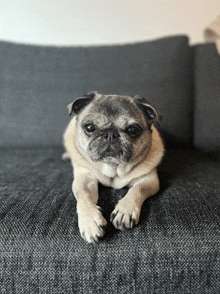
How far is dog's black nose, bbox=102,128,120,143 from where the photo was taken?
3.94 feet

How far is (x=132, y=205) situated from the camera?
3.14ft

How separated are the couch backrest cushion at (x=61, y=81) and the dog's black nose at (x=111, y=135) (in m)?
0.84

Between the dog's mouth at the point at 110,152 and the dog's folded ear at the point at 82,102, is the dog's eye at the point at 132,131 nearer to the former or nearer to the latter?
the dog's mouth at the point at 110,152

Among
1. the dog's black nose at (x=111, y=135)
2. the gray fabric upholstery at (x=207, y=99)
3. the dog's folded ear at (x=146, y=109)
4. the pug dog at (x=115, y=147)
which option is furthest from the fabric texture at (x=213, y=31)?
the dog's black nose at (x=111, y=135)

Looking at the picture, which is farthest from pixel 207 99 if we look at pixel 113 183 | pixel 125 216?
pixel 125 216

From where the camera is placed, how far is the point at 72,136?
158cm

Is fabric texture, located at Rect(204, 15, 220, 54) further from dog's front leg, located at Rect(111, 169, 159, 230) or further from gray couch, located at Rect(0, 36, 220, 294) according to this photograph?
dog's front leg, located at Rect(111, 169, 159, 230)

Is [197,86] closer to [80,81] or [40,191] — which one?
[80,81]

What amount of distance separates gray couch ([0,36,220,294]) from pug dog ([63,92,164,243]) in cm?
9

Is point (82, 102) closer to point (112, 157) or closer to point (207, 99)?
point (112, 157)

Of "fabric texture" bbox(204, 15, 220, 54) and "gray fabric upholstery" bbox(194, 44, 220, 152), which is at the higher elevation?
"fabric texture" bbox(204, 15, 220, 54)

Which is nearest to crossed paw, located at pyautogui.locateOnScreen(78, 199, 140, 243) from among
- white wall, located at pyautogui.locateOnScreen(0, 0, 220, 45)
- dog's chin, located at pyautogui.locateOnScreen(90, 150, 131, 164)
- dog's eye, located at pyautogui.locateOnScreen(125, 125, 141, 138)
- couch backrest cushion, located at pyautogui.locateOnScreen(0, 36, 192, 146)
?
dog's chin, located at pyautogui.locateOnScreen(90, 150, 131, 164)

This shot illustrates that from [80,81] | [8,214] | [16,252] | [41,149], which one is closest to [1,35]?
[80,81]

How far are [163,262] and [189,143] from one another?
56.3 inches
